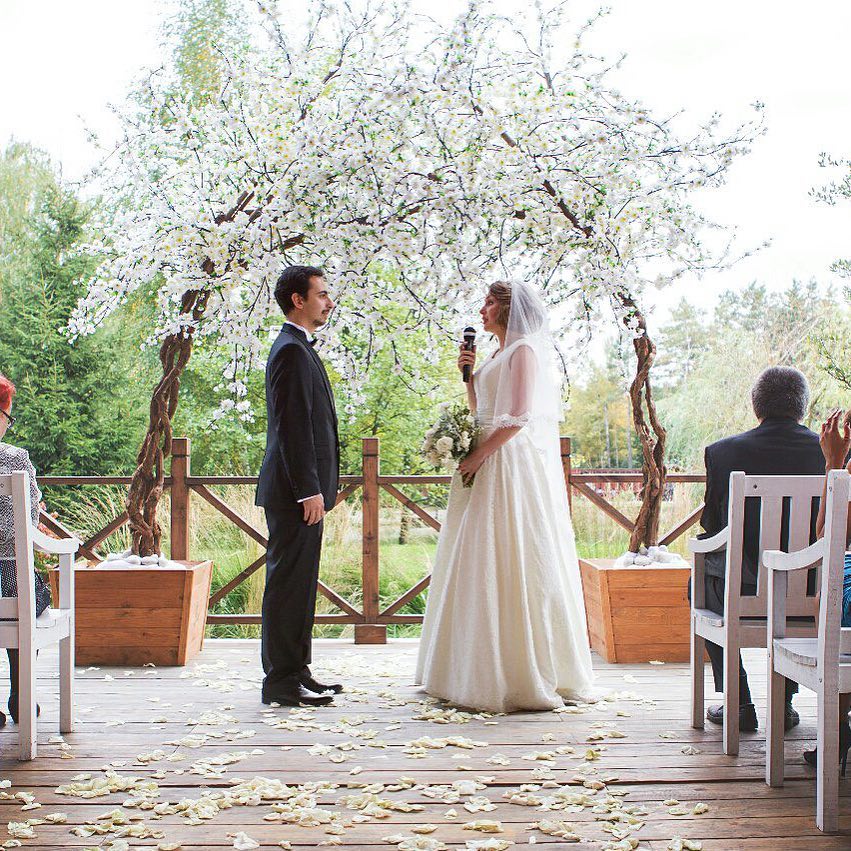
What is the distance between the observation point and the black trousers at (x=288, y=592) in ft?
12.7

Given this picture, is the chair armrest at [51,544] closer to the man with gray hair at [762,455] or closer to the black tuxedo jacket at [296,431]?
the black tuxedo jacket at [296,431]

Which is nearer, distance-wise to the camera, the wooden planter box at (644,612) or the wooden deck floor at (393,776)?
the wooden deck floor at (393,776)

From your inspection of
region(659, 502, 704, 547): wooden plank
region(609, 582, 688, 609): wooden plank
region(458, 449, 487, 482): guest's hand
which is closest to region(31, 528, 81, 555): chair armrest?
region(458, 449, 487, 482): guest's hand

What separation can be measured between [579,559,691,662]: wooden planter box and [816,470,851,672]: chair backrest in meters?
2.18

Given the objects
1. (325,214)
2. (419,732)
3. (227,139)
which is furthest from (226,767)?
(227,139)

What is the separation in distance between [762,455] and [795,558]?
805mm

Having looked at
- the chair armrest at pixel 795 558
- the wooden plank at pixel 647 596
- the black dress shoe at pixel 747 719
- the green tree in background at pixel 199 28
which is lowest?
the black dress shoe at pixel 747 719

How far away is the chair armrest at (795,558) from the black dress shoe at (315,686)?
6.42 feet

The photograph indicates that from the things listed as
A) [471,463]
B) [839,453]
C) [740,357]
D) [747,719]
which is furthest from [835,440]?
[740,357]

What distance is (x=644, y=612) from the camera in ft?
15.5

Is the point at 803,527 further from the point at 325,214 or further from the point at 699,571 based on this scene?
the point at 325,214

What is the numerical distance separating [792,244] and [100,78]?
33.5 feet

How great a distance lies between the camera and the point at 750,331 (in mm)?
12859

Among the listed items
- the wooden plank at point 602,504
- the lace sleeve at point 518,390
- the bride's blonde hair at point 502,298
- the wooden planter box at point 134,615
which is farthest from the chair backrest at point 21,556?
the wooden plank at point 602,504
